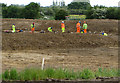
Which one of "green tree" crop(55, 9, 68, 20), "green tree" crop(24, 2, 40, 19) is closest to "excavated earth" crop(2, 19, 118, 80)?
"green tree" crop(55, 9, 68, 20)

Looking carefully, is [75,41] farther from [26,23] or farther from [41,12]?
[41,12]

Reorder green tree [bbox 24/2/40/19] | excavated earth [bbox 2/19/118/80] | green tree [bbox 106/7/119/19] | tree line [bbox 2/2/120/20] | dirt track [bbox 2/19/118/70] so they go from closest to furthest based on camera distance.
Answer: excavated earth [bbox 2/19/118/80], dirt track [bbox 2/19/118/70], green tree [bbox 106/7/119/19], tree line [bbox 2/2/120/20], green tree [bbox 24/2/40/19]

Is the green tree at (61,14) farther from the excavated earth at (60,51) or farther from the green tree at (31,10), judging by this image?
the excavated earth at (60,51)

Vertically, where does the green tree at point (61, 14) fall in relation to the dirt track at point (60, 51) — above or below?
above

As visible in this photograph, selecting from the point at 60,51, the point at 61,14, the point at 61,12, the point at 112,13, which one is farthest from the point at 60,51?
the point at 112,13

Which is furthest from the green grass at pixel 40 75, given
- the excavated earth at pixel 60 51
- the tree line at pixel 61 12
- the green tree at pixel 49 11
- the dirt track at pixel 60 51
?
the green tree at pixel 49 11

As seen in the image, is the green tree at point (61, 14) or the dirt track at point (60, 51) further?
the green tree at point (61, 14)

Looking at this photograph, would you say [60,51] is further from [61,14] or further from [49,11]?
[49,11]

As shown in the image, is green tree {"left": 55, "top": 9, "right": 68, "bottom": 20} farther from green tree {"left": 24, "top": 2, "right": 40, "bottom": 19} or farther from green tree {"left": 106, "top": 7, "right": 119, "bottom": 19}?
green tree {"left": 106, "top": 7, "right": 119, "bottom": 19}

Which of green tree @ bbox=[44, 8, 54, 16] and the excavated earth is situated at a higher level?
green tree @ bbox=[44, 8, 54, 16]

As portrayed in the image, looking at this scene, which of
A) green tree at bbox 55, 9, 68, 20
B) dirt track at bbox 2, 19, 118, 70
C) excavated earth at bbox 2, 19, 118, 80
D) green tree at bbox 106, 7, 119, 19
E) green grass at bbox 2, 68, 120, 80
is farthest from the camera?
green tree at bbox 55, 9, 68, 20

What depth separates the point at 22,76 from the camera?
8414 millimetres

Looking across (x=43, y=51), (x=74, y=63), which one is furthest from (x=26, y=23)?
(x=74, y=63)

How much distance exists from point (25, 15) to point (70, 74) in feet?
125
